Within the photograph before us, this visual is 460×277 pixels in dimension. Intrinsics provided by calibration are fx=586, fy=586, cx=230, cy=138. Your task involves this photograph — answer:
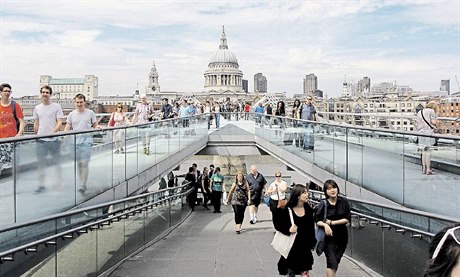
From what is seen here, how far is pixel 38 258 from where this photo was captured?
19.4ft

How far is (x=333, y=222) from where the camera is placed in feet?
22.7

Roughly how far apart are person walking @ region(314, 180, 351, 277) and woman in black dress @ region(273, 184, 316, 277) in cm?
15

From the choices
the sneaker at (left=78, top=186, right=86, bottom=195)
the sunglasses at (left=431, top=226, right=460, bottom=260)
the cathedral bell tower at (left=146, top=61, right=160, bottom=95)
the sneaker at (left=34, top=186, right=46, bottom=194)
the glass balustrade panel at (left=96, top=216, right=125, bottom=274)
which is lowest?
the glass balustrade panel at (left=96, top=216, right=125, bottom=274)

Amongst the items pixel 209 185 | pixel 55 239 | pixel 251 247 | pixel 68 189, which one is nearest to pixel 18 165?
pixel 55 239

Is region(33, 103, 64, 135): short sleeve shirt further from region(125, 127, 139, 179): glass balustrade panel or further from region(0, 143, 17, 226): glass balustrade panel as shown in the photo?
region(0, 143, 17, 226): glass balustrade panel

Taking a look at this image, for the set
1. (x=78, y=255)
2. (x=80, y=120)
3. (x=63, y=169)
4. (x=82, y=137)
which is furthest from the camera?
(x=80, y=120)

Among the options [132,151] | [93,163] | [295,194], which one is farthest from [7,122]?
[295,194]

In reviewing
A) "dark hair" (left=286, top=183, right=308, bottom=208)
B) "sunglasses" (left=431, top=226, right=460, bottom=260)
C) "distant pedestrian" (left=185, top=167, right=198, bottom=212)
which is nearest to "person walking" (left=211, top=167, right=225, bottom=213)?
"distant pedestrian" (left=185, top=167, right=198, bottom=212)

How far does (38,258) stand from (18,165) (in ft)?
3.38

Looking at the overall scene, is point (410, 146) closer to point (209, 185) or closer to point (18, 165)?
point (18, 165)

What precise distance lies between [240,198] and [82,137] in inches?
221

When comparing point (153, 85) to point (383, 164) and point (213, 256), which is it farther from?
point (383, 164)

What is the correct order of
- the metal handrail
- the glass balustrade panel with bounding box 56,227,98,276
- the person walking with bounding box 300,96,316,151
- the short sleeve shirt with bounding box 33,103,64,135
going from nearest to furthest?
1. the metal handrail
2. the glass balustrade panel with bounding box 56,227,98,276
3. the short sleeve shirt with bounding box 33,103,64,135
4. the person walking with bounding box 300,96,316,151

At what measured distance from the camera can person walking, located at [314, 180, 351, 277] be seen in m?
6.92
